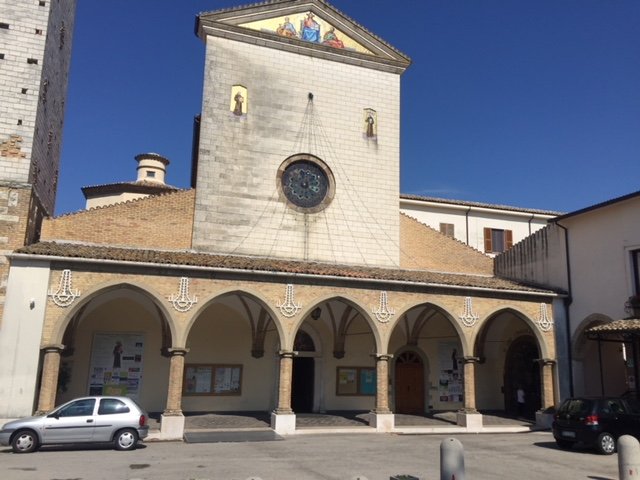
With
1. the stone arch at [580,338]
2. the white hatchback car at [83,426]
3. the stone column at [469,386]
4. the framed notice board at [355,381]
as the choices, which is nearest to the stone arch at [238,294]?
the white hatchback car at [83,426]

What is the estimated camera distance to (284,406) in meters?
16.4

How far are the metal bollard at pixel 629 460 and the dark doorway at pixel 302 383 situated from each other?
13300mm

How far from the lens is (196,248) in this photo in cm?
1891

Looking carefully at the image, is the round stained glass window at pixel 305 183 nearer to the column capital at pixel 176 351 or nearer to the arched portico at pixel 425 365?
the arched portico at pixel 425 365

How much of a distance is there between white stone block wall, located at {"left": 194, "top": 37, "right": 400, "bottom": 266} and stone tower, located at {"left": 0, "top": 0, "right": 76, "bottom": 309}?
196 inches

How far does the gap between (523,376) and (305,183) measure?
1140cm

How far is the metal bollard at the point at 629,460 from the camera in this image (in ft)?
27.7

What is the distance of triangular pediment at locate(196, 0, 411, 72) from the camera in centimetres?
2086

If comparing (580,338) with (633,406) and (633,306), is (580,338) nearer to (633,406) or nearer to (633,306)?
(633,306)

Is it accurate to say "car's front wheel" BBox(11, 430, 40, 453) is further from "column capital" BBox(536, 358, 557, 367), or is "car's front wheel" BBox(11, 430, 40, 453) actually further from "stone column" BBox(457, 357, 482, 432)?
"column capital" BBox(536, 358, 557, 367)

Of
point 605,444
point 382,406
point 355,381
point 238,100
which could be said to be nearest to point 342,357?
point 355,381

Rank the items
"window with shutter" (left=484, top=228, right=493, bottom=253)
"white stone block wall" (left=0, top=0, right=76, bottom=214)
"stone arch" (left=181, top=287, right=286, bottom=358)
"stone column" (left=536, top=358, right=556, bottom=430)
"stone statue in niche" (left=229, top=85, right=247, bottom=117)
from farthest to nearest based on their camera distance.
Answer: "window with shutter" (left=484, top=228, right=493, bottom=253)
"stone statue in niche" (left=229, top=85, right=247, bottom=117)
"stone column" (left=536, top=358, right=556, bottom=430)
"white stone block wall" (left=0, top=0, right=76, bottom=214)
"stone arch" (left=181, top=287, right=286, bottom=358)

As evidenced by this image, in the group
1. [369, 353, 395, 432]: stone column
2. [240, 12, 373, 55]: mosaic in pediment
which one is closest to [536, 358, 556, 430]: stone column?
[369, 353, 395, 432]: stone column

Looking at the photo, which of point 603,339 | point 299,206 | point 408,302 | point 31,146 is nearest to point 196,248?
point 299,206
